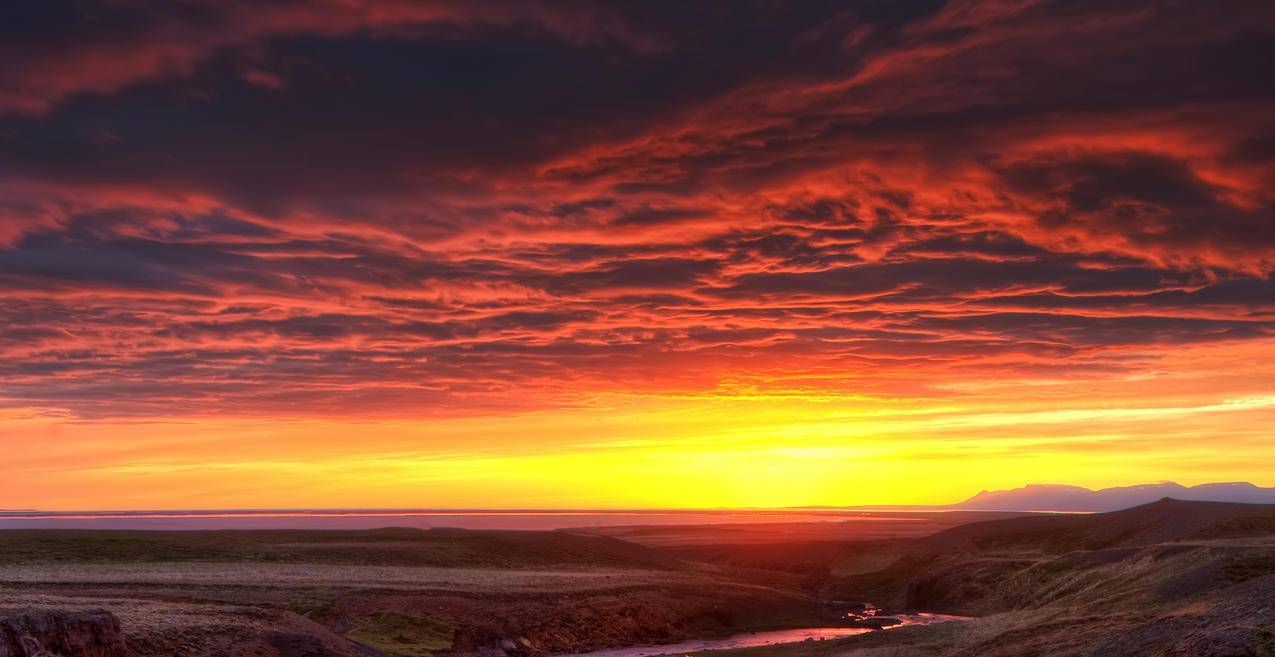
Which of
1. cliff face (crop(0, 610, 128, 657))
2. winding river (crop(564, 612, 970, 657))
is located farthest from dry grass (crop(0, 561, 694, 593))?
cliff face (crop(0, 610, 128, 657))

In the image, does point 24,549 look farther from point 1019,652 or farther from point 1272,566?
point 1272,566

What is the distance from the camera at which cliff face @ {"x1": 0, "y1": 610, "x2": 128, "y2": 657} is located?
119ft

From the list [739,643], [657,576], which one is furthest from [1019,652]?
[657,576]

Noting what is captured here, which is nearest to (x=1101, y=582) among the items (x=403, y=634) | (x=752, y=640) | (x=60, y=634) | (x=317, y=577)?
(x=752, y=640)

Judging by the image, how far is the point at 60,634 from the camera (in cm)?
3847

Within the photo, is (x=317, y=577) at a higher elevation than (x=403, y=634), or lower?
higher

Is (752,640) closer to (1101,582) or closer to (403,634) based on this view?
(1101,582)

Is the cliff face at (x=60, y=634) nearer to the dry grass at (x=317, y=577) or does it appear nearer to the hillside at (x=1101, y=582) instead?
the dry grass at (x=317, y=577)

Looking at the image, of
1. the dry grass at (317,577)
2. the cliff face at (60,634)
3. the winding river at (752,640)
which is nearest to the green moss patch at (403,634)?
the winding river at (752,640)

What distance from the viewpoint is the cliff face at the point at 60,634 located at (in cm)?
3623

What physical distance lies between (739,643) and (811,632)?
8.82 m

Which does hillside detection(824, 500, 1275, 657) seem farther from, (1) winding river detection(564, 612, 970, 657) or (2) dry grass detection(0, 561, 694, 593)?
(2) dry grass detection(0, 561, 694, 593)

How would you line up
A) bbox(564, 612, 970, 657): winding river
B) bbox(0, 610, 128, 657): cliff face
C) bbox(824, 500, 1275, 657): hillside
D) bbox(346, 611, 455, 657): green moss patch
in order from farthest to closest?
bbox(564, 612, 970, 657): winding river
bbox(346, 611, 455, 657): green moss patch
bbox(824, 500, 1275, 657): hillside
bbox(0, 610, 128, 657): cliff face

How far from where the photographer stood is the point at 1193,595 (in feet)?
169
